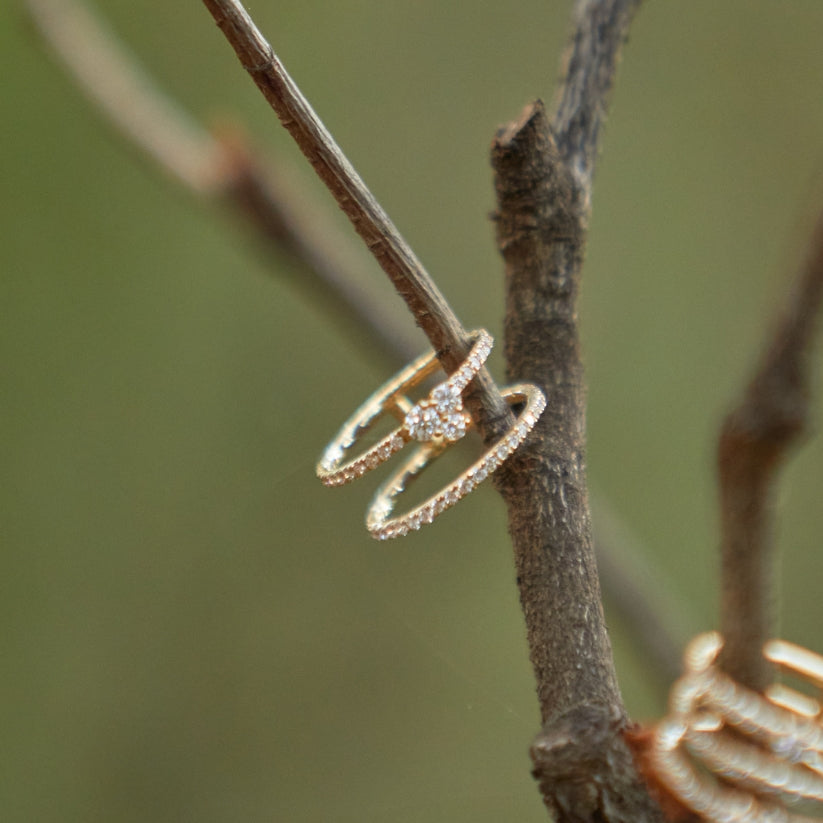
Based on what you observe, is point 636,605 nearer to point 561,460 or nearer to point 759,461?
point 759,461

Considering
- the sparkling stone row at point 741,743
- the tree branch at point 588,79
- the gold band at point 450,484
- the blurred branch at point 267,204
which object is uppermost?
the blurred branch at point 267,204

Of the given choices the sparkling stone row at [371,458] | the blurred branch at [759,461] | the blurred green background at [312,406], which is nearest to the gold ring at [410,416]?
the sparkling stone row at [371,458]

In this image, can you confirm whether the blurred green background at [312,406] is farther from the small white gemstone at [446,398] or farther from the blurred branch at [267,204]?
the small white gemstone at [446,398]

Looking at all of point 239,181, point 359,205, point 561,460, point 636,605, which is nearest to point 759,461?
point 561,460

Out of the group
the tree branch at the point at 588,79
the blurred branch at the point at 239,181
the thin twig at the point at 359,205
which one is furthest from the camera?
the blurred branch at the point at 239,181

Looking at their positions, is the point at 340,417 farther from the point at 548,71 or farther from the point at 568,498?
the point at 568,498

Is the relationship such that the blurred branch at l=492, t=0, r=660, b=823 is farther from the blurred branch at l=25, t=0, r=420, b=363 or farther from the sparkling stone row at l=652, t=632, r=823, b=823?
the blurred branch at l=25, t=0, r=420, b=363

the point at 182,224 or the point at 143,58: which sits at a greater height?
the point at 143,58

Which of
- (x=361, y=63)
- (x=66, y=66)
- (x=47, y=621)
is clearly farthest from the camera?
(x=361, y=63)

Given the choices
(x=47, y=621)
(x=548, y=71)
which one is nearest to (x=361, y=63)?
(x=548, y=71)
